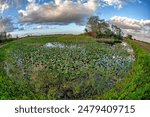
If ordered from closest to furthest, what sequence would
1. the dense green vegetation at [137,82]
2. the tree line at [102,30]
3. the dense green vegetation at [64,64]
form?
the dense green vegetation at [137,82]
the dense green vegetation at [64,64]
the tree line at [102,30]

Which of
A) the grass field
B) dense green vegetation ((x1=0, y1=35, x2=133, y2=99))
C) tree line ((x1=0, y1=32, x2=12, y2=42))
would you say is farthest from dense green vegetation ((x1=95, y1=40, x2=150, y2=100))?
tree line ((x1=0, y1=32, x2=12, y2=42))

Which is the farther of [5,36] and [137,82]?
[5,36]

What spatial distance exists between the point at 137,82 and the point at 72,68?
978mm

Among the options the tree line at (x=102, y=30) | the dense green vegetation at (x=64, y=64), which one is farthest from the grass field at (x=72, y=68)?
the tree line at (x=102, y=30)

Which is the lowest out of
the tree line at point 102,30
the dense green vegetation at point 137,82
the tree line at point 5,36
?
the dense green vegetation at point 137,82

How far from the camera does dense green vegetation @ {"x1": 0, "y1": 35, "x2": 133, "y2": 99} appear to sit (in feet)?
23.2

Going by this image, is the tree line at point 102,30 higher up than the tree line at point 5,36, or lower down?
higher up

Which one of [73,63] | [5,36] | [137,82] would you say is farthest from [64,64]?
[137,82]

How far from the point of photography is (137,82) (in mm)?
7066

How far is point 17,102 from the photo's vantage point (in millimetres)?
6574

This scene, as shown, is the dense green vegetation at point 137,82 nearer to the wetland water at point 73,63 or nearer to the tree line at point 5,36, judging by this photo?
the wetland water at point 73,63

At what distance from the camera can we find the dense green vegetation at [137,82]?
22.5ft

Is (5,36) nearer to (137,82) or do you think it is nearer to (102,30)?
(102,30)

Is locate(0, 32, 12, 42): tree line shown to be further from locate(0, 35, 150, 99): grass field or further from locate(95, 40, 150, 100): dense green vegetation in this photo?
locate(95, 40, 150, 100): dense green vegetation
